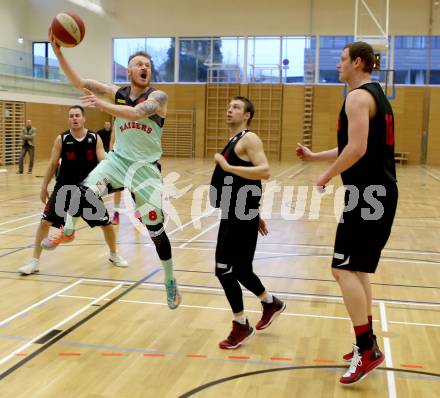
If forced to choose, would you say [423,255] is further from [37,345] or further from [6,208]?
[6,208]

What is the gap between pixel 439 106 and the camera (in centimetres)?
2905

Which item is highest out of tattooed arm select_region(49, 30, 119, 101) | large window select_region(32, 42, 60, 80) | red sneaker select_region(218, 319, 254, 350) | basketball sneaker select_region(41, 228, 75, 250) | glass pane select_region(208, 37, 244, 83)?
glass pane select_region(208, 37, 244, 83)

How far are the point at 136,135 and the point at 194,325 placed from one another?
5.49 feet

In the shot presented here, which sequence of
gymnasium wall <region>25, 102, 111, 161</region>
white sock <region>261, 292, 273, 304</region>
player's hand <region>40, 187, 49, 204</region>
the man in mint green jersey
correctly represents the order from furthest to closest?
1. gymnasium wall <region>25, 102, 111, 161</region>
2. player's hand <region>40, 187, 49, 204</region>
3. the man in mint green jersey
4. white sock <region>261, 292, 273, 304</region>

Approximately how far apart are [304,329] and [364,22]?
22.6 metres

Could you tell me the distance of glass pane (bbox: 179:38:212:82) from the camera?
101ft

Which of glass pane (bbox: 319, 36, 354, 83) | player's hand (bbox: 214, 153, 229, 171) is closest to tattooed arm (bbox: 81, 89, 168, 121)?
player's hand (bbox: 214, 153, 229, 171)

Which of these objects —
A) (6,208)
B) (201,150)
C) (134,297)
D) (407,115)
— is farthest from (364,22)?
(134,297)

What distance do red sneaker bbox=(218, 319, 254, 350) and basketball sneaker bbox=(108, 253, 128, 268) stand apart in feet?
9.29

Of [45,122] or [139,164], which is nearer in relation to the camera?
[139,164]

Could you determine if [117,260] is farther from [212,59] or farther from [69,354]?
[212,59]

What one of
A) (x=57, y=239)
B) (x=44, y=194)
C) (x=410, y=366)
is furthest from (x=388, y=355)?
(x=44, y=194)

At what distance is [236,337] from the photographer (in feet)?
14.9

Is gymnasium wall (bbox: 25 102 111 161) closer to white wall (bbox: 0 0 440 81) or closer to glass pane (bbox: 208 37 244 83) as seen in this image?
white wall (bbox: 0 0 440 81)
